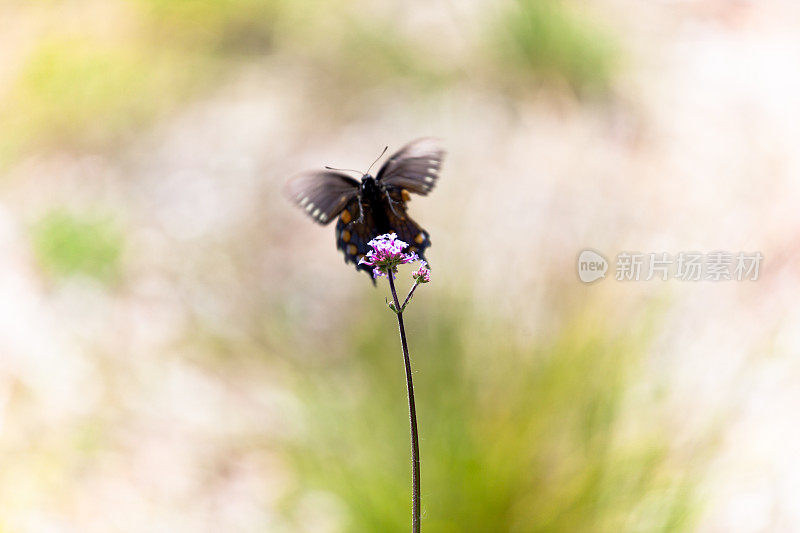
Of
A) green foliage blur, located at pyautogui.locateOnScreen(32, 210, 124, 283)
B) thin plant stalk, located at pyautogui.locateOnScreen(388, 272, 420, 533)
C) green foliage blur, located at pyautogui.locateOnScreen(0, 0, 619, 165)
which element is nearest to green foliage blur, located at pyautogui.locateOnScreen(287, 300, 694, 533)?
thin plant stalk, located at pyautogui.locateOnScreen(388, 272, 420, 533)

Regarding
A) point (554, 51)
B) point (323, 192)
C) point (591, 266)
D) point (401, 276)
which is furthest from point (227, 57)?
point (323, 192)

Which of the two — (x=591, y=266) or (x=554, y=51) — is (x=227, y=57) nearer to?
(x=554, y=51)

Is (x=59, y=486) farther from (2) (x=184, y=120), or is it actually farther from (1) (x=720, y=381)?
(1) (x=720, y=381)

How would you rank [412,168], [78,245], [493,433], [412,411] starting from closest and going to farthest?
[412,411]
[412,168]
[493,433]
[78,245]

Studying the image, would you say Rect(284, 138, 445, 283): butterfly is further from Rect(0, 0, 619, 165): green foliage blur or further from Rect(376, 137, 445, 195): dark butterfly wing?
Rect(0, 0, 619, 165): green foliage blur

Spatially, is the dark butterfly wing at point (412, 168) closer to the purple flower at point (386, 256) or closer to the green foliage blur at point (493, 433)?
the purple flower at point (386, 256)
